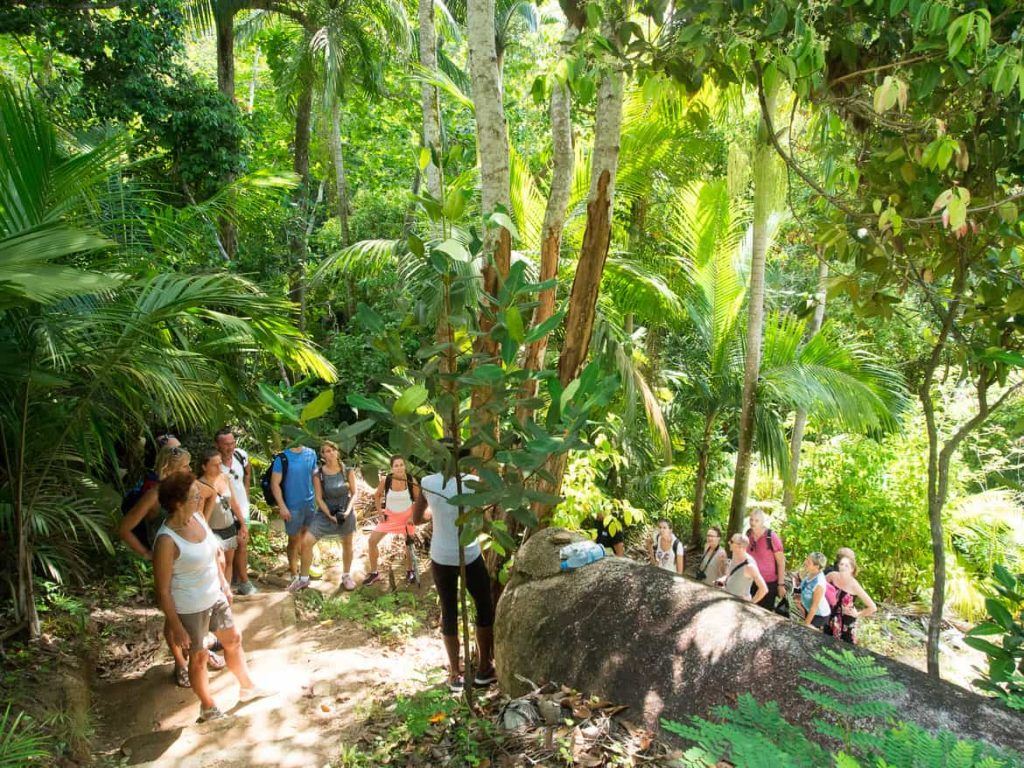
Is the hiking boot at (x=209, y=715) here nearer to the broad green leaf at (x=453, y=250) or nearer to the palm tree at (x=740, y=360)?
the broad green leaf at (x=453, y=250)

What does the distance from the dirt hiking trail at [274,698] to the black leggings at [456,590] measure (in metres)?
0.47

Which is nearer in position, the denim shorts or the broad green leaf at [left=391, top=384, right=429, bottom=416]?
the broad green leaf at [left=391, top=384, right=429, bottom=416]

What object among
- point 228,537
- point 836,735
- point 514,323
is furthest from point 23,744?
point 836,735

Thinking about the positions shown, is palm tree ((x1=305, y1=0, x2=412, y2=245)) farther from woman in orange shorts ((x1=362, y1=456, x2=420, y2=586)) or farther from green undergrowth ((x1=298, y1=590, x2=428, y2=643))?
green undergrowth ((x1=298, y1=590, x2=428, y2=643))

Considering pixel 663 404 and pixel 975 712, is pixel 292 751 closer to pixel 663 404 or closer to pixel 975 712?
pixel 975 712

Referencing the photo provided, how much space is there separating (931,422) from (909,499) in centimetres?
630

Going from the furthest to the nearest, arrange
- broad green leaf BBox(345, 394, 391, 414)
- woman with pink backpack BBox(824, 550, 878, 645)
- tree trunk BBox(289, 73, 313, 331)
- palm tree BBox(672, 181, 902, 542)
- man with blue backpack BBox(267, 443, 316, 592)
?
tree trunk BBox(289, 73, 313, 331) → palm tree BBox(672, 181, 902, 542) → man with blue backpack BBox(267, 443, 316, 592) → woman with pink backpack BBox(824, 550, 878, 645) → broad green leaf BBox(345, 394, 391, 414)

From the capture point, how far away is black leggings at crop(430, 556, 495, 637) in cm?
414

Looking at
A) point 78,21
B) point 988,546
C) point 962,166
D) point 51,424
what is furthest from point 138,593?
point 988,546

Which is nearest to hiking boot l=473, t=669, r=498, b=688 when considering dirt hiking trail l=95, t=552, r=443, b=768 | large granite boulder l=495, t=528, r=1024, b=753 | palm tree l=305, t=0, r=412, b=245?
large granite boulder l=495, t=528, r=1024, b=753

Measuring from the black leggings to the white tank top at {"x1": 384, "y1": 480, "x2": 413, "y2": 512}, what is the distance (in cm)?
247

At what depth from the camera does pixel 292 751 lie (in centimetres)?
379

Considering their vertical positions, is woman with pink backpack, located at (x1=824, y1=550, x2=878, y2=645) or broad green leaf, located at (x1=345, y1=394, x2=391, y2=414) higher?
broad green leaf, located at (x1=345, y1=394, x2=391, y2=414)

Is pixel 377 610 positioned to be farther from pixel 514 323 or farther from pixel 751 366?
pixel 751 366
